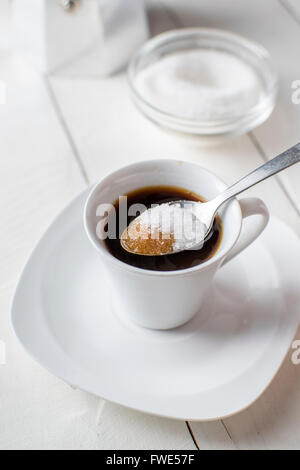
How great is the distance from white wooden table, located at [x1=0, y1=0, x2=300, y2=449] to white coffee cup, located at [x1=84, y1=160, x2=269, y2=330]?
0.11 m

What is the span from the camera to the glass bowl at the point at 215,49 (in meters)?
0.86

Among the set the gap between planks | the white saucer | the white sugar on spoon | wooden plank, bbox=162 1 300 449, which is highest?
the gap between planks

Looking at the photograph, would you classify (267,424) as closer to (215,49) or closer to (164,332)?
(164,332)

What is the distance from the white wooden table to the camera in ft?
1.93

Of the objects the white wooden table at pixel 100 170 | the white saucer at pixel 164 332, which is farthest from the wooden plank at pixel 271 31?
the white saucer at pixel 164 332

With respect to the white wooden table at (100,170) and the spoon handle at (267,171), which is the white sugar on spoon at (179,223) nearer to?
the spoon handle at (267,171)

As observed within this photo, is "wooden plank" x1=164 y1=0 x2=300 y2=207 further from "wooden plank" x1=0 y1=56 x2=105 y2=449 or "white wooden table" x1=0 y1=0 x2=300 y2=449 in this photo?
"wooden plank" x1=0 y1=56 x2=105 y2=449

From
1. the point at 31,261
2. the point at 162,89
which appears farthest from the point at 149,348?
the point at 162,89

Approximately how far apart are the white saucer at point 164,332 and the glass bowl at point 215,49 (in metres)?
0.22

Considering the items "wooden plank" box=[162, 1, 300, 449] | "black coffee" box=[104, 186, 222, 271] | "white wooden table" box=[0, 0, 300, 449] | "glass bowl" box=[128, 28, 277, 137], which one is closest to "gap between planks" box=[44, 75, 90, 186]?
"white wooden table" box=[0, 0, 300, 449]

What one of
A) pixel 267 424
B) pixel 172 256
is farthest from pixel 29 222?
pixel 267 424

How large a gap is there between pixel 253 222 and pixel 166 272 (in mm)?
133

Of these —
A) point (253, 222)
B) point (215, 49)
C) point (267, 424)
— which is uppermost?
point (215, 49)

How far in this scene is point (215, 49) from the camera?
40.3 inches
